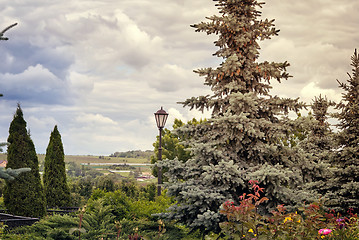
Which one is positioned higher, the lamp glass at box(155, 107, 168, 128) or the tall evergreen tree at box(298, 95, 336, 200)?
the lamp glass at box(155, 107, 168, 128)

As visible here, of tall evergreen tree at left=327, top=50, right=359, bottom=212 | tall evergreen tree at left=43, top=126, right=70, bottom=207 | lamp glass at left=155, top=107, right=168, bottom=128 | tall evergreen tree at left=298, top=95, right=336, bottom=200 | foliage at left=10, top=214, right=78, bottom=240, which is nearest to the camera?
foliage at left=10, top=214, right=78, bottom=240

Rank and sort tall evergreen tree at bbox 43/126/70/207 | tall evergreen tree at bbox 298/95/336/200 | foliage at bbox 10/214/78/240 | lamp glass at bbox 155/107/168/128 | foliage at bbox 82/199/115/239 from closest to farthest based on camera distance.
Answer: foliage at bbox 82/199/115/239
foliage at bbox 10/214/78/240
tall evergreen tree at bbox 298/95/336/200
lamp glass at bbox 155/107/168/128
tall evergreen tree at bbox 43/126/70/207

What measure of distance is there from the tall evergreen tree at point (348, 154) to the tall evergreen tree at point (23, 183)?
9.29 meters

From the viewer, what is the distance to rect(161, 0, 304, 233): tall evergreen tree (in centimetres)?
780

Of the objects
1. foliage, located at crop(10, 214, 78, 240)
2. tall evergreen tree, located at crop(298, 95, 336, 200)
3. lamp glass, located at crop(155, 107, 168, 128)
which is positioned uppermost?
lamp glass, located at crop(155, 107, 168, 128)

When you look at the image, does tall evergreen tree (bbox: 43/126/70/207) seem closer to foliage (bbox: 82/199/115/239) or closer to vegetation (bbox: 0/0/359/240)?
vegetation (bbox: 0/0/359/240)

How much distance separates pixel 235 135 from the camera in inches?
331

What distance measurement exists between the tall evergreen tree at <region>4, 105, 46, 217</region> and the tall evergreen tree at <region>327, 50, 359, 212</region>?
30.5 ft

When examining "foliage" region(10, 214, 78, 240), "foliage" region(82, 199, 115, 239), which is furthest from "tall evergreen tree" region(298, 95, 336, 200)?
"foliage" region(10, 214, 78, 240)

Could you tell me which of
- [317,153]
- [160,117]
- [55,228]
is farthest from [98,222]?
[317,153]

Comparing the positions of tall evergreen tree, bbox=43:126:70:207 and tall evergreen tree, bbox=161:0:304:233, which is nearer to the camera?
tall evergreen tree, bbox=161:0:304:233

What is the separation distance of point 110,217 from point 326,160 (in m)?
7.58

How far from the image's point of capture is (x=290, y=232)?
4.89 metres

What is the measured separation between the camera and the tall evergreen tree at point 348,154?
10.9 m
